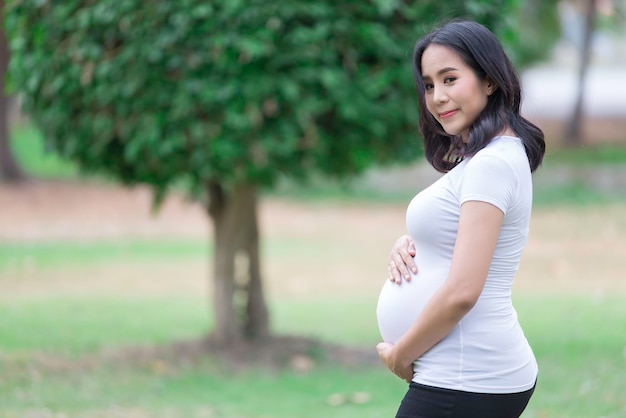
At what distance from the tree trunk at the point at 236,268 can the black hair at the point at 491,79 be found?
5018mm

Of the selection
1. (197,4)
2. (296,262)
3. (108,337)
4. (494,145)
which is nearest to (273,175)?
(197,4)

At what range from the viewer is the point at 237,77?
6.40m

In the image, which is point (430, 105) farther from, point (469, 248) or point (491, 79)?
point (469, 248)

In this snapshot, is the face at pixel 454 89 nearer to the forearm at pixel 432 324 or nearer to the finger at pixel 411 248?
the finger at pixel 411 248

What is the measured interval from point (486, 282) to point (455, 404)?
354 millimetres

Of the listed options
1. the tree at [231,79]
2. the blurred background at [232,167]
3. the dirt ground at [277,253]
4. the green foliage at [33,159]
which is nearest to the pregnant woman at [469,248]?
the blurred background at [232,167]

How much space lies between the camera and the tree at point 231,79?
20.9 feet

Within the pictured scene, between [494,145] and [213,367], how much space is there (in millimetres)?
5122

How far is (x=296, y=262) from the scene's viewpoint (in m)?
14.5

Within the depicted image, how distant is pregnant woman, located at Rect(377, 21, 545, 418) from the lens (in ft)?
8.93

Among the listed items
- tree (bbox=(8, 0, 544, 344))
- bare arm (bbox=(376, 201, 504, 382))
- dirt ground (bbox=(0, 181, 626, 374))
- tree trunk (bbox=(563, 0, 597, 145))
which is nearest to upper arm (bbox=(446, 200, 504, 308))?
bare arm (bbox=(376, 201, 504, 382))

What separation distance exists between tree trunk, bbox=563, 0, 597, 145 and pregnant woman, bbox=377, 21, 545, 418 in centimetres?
2120

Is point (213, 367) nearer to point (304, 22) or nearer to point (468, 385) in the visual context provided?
point (304, 22)

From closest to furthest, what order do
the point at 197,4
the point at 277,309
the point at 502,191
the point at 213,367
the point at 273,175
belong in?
the point at 502,191 → the point at 197,4 → the point at 273,175 → the point at 213,367 → the point at 277,309
